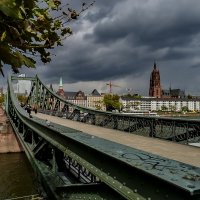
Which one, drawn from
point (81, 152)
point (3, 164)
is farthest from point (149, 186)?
point (3, 164)

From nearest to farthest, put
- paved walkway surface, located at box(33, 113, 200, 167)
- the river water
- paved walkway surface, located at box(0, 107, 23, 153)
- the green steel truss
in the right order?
1. paved walkway surface, located at box(33, 113, 200, 167)
2. the green steel truss
3. the river water
4. paved walkway surface, located at box(0, 107, 23, 153)

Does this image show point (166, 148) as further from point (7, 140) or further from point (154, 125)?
point (7, 140)

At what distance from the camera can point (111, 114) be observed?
24.5m

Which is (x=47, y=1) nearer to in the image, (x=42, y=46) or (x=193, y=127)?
(x=42, y=46)

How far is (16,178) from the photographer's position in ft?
94.8

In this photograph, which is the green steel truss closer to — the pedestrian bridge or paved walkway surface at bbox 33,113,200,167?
the pedestrian bridge

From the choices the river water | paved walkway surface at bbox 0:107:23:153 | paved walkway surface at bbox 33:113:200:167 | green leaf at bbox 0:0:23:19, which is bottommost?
the river water

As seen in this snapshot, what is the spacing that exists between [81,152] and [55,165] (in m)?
5.43

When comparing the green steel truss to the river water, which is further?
the river water

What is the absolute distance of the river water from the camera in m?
24.5

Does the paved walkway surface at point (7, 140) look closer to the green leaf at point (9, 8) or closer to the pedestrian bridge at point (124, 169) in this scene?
the pedestrian bridge at point (124, 169)

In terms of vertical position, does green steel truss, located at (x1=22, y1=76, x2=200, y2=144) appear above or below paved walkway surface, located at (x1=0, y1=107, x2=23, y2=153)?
above

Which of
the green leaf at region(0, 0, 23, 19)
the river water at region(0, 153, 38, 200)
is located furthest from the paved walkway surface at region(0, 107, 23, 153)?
the green leaf at region(0, 0, 23, 19)

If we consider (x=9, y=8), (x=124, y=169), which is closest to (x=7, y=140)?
(x=124, y=169)
